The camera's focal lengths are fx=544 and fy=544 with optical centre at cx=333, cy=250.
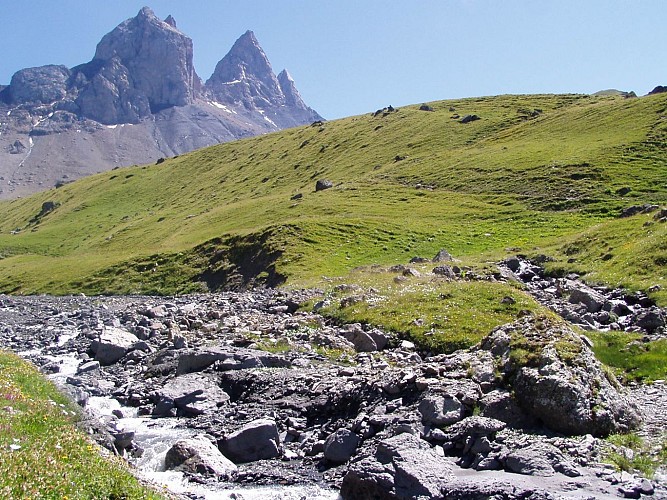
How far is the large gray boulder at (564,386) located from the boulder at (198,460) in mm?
7793

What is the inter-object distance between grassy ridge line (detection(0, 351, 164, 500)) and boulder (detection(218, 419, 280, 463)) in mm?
3657

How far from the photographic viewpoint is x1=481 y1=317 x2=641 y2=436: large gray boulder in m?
12.6

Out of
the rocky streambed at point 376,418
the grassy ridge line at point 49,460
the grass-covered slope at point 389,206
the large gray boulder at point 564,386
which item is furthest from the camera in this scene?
the grass-covered slope at point 389,206

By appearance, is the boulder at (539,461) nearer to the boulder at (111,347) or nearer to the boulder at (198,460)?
the boulder at (198,460)

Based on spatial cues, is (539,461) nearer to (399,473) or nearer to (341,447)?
(399,473)

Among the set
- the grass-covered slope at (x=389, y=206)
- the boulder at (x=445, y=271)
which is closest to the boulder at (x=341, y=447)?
the grass-covered slope at (x=389, y=206)

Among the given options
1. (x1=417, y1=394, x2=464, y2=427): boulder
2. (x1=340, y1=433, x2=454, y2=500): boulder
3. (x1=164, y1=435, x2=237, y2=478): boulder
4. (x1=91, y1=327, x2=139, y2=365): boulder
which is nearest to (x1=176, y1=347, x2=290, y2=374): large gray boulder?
(x1=91, y1=327, x2=139, y2=365): boulder

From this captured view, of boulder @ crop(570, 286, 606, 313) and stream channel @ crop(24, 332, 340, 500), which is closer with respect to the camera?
stream channel @ crop(24, 332, 340, 500)

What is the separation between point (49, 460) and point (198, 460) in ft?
15.5

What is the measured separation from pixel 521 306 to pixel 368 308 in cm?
780

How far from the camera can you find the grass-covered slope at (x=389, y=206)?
187 ft

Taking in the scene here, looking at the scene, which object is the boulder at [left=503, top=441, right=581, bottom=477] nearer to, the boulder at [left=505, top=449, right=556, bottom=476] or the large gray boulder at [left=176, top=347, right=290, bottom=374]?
the boulder at [left=505, top=449, right=556, bottom=476]

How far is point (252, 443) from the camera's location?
1523 centimetres

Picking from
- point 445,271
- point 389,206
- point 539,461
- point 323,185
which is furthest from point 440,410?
point 323,185
